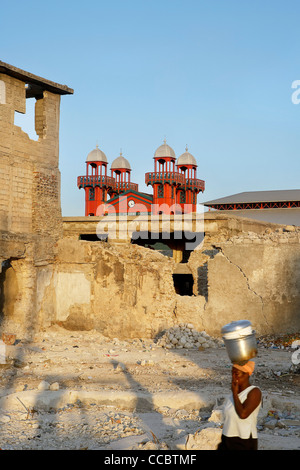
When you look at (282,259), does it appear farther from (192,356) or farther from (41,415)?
(41,415)

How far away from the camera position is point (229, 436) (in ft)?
11.8

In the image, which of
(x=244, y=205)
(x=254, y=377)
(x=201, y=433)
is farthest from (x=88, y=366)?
(x=244, y=205)

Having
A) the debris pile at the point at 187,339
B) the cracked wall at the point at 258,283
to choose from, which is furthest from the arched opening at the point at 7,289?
the cracked wall at the point at 258,283

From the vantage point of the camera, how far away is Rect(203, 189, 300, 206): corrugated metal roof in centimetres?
2736

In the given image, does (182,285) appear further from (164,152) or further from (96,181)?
(96,181)

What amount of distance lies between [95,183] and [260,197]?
44.3 ft

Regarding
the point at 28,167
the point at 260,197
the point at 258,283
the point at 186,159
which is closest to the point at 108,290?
the point at 258,283

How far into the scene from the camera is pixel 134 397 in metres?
7.06

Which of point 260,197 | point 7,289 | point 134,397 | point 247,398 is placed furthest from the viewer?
point 260,197

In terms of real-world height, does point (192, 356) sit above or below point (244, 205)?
below

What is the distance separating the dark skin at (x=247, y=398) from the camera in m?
3.52

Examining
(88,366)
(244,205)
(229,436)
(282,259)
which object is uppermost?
(244,205)
